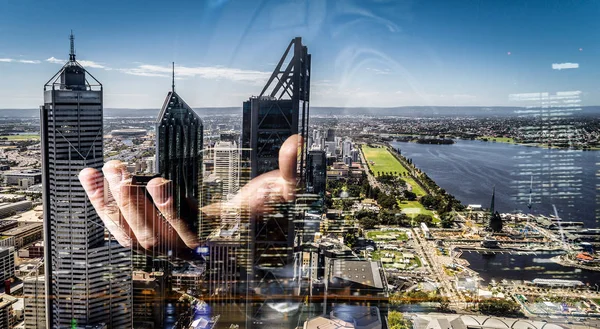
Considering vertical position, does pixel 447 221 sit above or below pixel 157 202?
below

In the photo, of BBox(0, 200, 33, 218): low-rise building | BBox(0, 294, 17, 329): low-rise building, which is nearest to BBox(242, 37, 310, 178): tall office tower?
BBox(0, 294, 17, 329): low-rise building

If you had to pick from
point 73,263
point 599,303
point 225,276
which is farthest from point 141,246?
point 599,303

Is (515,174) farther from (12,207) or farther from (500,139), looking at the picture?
(12,207)

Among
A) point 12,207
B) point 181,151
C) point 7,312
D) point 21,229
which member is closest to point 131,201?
point 181,151

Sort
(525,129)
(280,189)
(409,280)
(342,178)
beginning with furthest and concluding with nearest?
(342,178) → (525,129) → (409,280) → (280,189)

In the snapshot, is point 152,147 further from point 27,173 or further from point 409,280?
point 409,280

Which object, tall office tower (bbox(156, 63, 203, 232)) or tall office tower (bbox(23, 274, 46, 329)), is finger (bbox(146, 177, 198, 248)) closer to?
tall office tower (bbox(156, 63, 203, 232))
